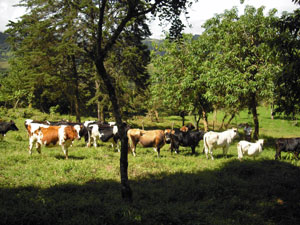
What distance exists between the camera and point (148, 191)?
8414 millimetres

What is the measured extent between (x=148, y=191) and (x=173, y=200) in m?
0.91

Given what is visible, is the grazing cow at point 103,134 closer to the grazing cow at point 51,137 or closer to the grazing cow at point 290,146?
the grazing cow at point 51,137

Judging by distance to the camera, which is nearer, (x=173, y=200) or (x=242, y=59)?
(x=173, y=200)

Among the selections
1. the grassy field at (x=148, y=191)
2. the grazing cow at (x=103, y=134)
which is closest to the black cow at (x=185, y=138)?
the grassy field at (x=148, y=191)

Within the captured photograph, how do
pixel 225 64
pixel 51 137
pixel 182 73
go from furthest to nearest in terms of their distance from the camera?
1. pixel 182 73
2. pixel 225 64
3. pixel 51 137

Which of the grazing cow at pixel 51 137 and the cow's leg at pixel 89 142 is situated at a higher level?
the grazing cow at pixel 51 137

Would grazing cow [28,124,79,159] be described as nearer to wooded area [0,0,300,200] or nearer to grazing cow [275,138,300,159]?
wooded area [0,0,300,200]

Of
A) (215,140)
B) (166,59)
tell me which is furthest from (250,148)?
(166,59)

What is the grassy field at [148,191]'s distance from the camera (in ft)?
20.0

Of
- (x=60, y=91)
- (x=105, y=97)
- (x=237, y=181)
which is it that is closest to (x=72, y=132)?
(x=237, y=181)

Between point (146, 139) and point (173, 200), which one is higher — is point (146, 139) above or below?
above

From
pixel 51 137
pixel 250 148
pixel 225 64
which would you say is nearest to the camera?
pixel 51 137

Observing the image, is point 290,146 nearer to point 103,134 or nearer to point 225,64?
point 225,64

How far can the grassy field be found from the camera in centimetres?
610
